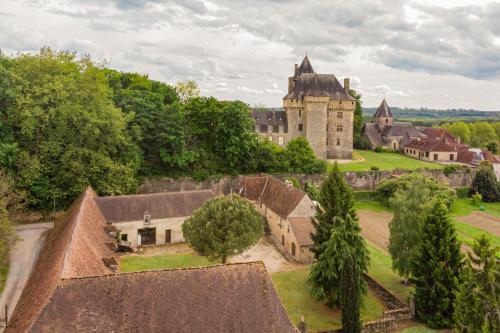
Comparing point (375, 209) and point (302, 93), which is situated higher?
point (302, 93)

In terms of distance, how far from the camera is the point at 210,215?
22.9 metres

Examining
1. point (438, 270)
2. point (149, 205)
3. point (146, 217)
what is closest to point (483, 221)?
point (438, 270)

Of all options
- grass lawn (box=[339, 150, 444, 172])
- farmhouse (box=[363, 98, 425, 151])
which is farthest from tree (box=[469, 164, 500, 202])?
farmhouse (box=[363, 98, 425, 151])

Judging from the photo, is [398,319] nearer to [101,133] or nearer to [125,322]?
[125,322]

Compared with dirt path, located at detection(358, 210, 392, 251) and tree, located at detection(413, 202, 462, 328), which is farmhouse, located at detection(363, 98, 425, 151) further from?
tree, located at detection(413, 202, 462, 328)

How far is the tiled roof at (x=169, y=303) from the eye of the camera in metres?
11.7

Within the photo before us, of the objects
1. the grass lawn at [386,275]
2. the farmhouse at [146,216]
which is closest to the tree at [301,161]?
the grass lawn at [386,275]

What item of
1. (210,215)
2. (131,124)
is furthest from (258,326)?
(131,124)

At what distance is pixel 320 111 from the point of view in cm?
5884

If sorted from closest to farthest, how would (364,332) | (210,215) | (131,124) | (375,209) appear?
1. (364,332)
2. (210,215)
3. (131,124)
4. (375,209)

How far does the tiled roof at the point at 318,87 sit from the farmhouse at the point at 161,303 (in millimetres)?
48728

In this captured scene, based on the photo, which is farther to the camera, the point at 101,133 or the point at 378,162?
the point at 378,162

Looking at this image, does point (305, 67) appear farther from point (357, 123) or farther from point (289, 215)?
point (289, 215)

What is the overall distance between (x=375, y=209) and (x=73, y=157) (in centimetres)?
3398
